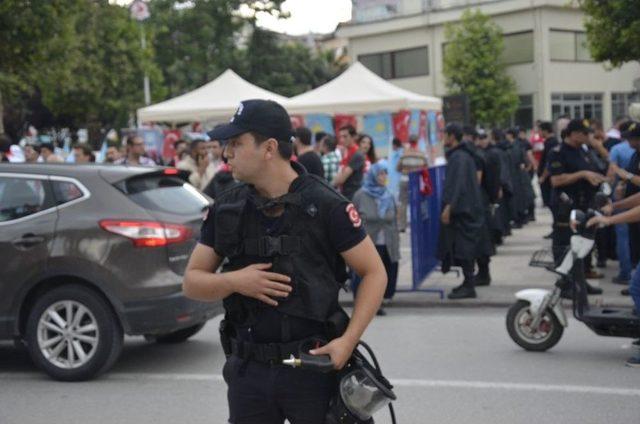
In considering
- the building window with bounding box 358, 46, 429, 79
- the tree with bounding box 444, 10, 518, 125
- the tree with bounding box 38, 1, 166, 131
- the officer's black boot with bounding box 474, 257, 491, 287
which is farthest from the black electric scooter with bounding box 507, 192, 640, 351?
the building window with bounding box 358, 46, 429, 79

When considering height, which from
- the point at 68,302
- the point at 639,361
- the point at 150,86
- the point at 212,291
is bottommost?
the point at 639,361

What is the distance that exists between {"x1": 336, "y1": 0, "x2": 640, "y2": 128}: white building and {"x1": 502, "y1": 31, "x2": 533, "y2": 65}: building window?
5 centimetres

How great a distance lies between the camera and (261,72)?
4966 cm

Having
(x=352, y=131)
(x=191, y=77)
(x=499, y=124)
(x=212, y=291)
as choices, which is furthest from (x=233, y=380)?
(x=191, y=77)

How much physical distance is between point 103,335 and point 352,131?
24.2 feet

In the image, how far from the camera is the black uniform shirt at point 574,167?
10.3 meters

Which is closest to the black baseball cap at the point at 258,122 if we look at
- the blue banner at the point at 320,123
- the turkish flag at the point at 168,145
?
the blue banner at the point at 320,123

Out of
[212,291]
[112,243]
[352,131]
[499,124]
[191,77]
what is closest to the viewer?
[212,291]

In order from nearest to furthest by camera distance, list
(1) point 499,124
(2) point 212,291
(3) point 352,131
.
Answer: (2) point 212,291 → (3) point 352,131 → (1) point 499,124

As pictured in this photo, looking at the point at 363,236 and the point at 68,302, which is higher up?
the point at 363,236

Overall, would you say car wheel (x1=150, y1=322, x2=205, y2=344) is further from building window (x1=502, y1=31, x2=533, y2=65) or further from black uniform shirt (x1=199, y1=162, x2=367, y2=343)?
building window (x1=502, y1=31, x2=533, y2=65)

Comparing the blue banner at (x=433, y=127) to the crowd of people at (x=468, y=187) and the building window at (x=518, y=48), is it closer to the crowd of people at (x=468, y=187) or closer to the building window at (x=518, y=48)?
the crowd of people at (x=468, y=187)

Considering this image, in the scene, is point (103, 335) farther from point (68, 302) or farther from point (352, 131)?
point (352, 131)

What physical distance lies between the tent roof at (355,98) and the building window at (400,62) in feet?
96.3
